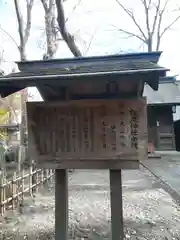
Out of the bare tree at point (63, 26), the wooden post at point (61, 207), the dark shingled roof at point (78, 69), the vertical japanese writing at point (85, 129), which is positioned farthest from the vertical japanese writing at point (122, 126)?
the bare tree at point (63, 26)

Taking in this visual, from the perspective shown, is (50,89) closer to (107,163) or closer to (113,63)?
(113,63)

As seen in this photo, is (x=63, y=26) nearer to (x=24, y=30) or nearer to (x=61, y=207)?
(x=61, y=207)

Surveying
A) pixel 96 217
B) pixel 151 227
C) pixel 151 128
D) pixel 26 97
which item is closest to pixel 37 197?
pixel 96 217

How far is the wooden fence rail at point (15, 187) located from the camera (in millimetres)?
6297

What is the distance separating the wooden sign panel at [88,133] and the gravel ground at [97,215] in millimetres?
1968

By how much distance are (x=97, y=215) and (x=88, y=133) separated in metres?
3.10

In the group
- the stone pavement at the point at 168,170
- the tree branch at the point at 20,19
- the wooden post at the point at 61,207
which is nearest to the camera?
the wooden post at the point at 61,207

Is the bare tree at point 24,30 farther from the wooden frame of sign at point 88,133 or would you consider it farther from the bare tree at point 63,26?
the wooden frame of sign at point 88,133

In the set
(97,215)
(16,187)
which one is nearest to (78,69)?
(97,215)

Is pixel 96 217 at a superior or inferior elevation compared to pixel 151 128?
inferior

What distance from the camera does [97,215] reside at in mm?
6168

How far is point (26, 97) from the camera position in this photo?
25.8 meters

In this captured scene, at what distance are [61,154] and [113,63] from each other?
4.04 feet

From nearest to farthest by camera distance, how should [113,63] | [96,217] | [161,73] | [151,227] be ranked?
[161,73], [113,63], [151,227], [96,217]
